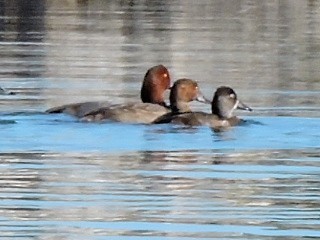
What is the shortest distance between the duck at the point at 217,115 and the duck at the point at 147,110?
5.3 inches

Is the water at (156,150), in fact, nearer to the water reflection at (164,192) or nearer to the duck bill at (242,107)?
the water reflection at (164,192)

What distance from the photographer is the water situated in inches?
409

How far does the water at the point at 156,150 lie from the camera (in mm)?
10398

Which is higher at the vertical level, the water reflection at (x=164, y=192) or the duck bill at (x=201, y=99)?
the water reflection at (x=164, y=192)

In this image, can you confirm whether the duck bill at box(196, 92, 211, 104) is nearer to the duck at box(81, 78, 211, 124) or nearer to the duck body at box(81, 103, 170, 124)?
the duck at box(81, 78, 211, 124)

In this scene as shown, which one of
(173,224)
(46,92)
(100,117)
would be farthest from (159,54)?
(173,224)

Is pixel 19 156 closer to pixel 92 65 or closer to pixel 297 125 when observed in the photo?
pixel 297 125

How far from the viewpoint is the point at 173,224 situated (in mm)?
10250

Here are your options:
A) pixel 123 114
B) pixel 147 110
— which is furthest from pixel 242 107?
pixel 123 114

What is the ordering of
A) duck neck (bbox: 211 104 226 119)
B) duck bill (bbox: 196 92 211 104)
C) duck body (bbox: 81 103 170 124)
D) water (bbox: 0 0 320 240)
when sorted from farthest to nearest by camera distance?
duck bill (bbox: 196 92 211 104) → duck neck (bbox: 211 104 226 119) → duck body (bbox: 81 103 170 124) → water (bbox: 0 0 320 240)

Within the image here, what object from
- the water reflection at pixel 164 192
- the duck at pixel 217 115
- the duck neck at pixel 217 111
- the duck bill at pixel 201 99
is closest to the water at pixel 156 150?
the water reflection at pixel 164 192

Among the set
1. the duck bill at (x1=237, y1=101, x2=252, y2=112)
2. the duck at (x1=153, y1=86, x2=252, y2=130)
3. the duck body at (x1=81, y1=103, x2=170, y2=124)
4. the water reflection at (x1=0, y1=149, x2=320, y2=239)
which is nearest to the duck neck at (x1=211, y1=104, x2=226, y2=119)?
the duck at (x1=153, y1=86, x2=252, y2=130)

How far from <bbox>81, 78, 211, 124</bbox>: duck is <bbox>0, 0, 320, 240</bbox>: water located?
218 millimetres

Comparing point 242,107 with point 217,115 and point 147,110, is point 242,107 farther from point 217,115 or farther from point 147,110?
point 147,110
